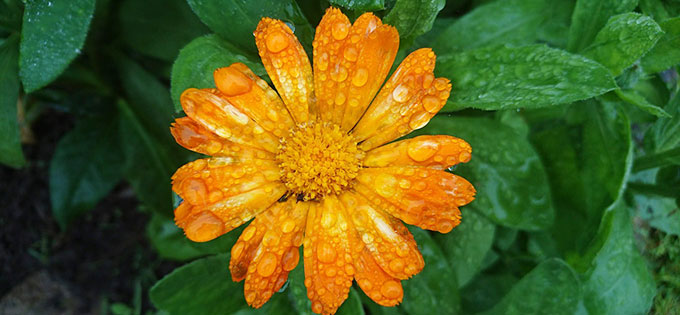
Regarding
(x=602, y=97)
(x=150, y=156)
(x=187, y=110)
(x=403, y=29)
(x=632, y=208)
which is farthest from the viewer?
(x=150, y=156)

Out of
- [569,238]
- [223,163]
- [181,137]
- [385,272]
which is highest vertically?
[181,137]

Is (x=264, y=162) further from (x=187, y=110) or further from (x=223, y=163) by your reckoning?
(x=187, y=110)

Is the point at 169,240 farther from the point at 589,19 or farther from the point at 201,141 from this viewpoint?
the point at 589,19

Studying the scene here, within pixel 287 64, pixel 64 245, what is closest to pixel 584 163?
pixel 287 64

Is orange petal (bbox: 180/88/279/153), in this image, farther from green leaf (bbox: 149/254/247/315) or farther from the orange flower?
green leaf (bbox: 149/254/247/315)

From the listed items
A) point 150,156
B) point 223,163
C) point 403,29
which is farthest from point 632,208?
point 150,156

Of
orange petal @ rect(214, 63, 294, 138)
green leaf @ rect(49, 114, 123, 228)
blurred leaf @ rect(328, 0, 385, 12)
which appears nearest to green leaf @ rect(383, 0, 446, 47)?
blurred leaf @ rect(328, 0, 385, 12)
